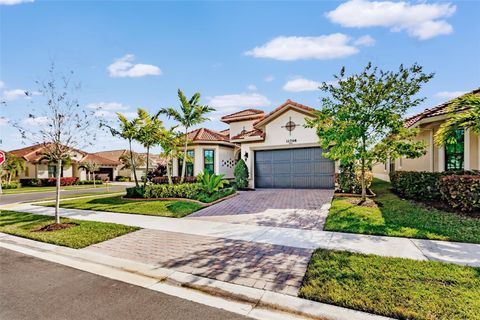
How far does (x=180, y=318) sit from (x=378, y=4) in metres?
10.7

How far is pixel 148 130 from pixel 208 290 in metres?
12.6

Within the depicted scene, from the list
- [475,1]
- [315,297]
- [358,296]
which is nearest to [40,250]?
[315,297]

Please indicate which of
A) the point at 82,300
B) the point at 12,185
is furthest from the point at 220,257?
the point at 12,185

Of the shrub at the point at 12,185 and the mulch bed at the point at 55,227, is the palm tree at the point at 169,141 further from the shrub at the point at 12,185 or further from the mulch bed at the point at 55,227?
the shrub at the point at 12,185

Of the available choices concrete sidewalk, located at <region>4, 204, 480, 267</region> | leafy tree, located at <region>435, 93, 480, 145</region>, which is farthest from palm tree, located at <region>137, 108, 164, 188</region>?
leafy tree, located at <region>435, 93, 480, 145</region>

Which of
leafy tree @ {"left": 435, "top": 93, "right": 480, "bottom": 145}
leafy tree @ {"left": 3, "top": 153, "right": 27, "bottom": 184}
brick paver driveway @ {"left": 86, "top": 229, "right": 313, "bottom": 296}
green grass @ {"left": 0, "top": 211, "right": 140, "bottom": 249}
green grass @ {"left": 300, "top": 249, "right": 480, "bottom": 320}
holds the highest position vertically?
leafy tree @ {"left": 435, "top": 93, "right": 480, "bottom": 145}

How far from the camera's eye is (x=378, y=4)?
8.41 meters

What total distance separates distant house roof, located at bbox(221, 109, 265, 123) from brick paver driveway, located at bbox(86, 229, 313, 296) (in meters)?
15.0

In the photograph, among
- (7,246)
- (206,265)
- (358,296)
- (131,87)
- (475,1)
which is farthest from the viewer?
(131,87)

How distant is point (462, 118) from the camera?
7.65m

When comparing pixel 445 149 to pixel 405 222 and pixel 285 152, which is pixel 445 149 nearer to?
pixel 405 222

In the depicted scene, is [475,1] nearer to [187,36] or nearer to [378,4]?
[378,4]

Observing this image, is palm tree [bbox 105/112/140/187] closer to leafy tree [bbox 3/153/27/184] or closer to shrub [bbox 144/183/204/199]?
shrub [bbox 144/183/204/199]

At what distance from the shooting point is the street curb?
3.30 metres
